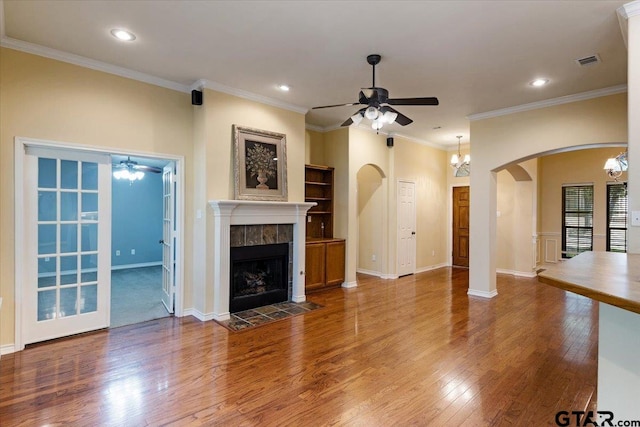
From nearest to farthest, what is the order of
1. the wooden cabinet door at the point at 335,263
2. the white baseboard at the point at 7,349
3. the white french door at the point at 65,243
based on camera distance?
the white baseboard at the point at 7,349 < the white french door at the point at 65,243 < the wooden cabinet door at the point at 335,263

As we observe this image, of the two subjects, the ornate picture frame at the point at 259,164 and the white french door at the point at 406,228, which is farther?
the white french door at the point at 406,228

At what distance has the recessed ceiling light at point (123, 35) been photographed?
10.3 ft

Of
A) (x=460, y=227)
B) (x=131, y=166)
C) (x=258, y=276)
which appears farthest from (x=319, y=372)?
(x=460, y=227)


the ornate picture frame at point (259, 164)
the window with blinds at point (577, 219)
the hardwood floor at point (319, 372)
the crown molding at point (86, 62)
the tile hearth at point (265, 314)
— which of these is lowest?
the hardwood floor at point (319, 372)

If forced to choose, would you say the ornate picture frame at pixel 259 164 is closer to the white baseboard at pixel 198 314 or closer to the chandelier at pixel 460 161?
the white baseboard at pixel 198 314

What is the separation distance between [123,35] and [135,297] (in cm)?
392

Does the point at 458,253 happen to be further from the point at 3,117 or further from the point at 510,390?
the point at 3,117

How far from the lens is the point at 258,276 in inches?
201

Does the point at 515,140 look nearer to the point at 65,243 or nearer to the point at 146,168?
the point at 65,243

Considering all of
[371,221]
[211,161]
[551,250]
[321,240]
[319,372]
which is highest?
[211,161]

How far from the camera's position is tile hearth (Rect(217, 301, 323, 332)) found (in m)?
4.14

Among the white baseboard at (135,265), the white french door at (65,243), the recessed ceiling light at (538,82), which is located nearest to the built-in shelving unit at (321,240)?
the white french door at (65,243)

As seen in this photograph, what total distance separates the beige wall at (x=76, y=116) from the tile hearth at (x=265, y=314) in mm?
773

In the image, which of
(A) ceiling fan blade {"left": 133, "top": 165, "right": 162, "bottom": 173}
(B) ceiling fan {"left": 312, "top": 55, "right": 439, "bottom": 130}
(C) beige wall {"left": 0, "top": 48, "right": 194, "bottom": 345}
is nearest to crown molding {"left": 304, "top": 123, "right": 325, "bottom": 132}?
(C) beige wall {"left": 0, "top": 48, "right": 194, "bottom": 345}
